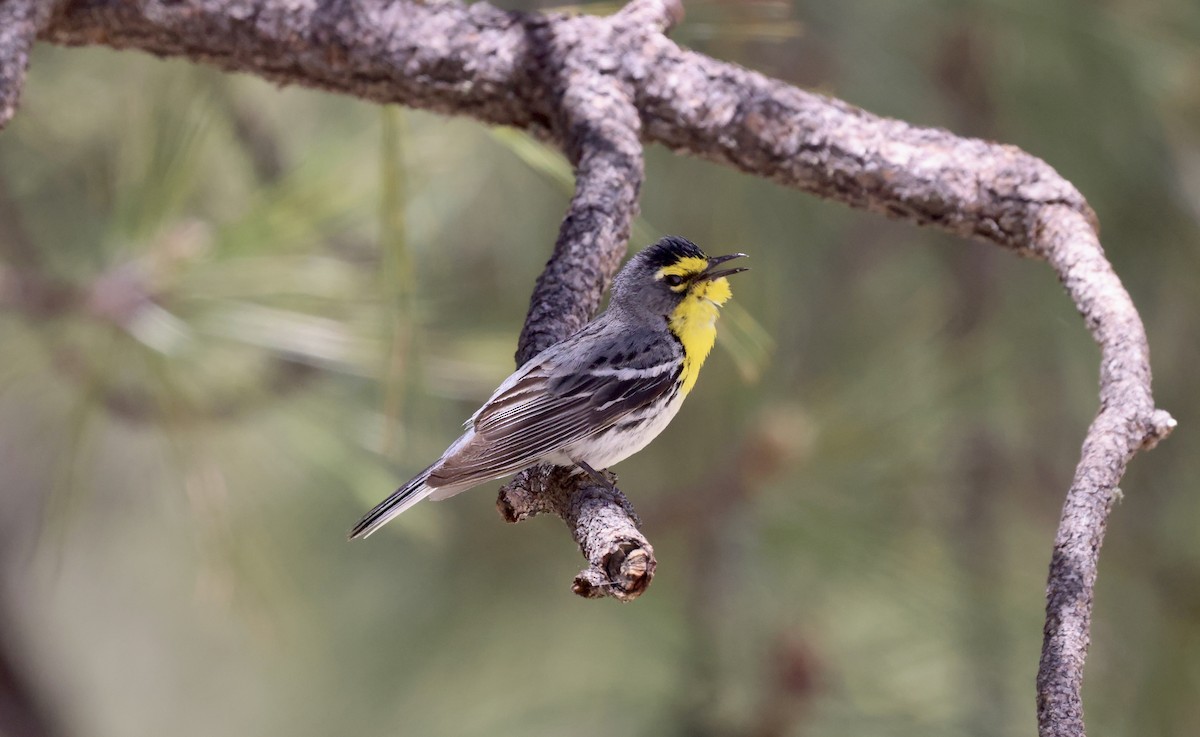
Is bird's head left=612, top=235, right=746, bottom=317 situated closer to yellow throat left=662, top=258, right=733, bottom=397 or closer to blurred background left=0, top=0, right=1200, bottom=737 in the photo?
yellow throat left=662, top=258, right=733, bottom=397

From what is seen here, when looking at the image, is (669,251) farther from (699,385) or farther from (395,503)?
(699,385)

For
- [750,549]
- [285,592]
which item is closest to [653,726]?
[750,549]

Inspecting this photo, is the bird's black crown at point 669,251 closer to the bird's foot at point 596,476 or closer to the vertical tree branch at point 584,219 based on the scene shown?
the vertical tree branch at point 584,219

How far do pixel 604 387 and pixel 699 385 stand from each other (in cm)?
112

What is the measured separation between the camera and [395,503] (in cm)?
149

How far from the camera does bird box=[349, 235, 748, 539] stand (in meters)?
1.43

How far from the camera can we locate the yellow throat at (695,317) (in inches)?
67.9

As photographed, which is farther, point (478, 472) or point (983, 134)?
point (983, 134)

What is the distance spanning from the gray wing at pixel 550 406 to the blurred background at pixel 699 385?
352mm

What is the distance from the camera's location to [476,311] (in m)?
2.89

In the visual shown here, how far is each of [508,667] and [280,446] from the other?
31.9 inches

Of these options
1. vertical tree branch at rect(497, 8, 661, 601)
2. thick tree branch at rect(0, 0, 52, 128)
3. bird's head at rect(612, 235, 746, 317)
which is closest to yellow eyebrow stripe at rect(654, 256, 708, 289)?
bird's head at rect(612, 235, 746, 317)

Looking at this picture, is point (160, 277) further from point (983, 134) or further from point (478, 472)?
A: point (983, 134)

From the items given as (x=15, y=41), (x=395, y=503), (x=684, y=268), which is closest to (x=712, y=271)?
(x=684, y=268)
